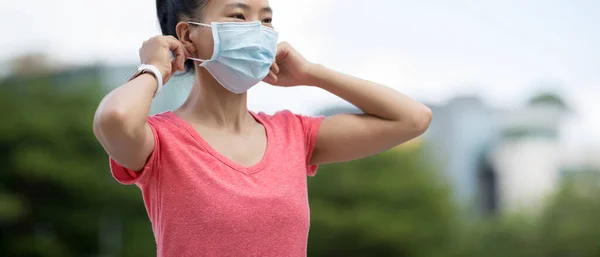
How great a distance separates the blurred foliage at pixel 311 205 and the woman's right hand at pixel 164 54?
14.7 metres

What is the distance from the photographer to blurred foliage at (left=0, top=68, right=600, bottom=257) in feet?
53.2

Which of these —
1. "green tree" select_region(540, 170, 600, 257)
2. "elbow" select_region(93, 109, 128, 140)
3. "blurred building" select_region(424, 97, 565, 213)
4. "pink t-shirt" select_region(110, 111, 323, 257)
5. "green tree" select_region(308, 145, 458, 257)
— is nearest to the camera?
"elbow" select_region(93, 109, 128, 140)

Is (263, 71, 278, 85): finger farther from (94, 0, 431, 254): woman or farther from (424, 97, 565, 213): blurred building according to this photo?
(424, 97, 565, 213): blurred building

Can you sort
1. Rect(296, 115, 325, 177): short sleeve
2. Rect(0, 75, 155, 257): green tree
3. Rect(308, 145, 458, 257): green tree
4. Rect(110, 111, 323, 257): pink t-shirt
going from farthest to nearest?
Rect(308, 145, 458, 257): green tree
Rect(0, 75, 155, 257): green tree
Rect(296, 115, 325, 177): short sleeve
Rect(110, 111, 323, 257): pink t-shirt

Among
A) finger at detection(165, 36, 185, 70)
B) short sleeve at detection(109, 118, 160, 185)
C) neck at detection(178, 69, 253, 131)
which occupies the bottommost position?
short sleeve at detection(109, 118, 160, 185)

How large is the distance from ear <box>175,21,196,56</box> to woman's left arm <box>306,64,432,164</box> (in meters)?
0.22

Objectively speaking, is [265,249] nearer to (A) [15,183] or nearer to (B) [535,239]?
(A) [15,183]

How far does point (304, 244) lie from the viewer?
1.55 meters

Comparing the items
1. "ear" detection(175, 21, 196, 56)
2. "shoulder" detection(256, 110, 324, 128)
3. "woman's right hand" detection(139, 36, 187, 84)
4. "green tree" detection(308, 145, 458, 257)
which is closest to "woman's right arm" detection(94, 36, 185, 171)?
"woman's right hand" detection(139, 36, 187, 84)

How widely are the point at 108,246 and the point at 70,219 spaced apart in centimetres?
116

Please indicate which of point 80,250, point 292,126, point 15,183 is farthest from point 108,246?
point 292,126

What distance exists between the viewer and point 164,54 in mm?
1486

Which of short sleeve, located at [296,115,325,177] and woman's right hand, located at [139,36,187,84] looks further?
short sleeve, located at [296,115,325,177]

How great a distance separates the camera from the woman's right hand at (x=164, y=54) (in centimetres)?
148
